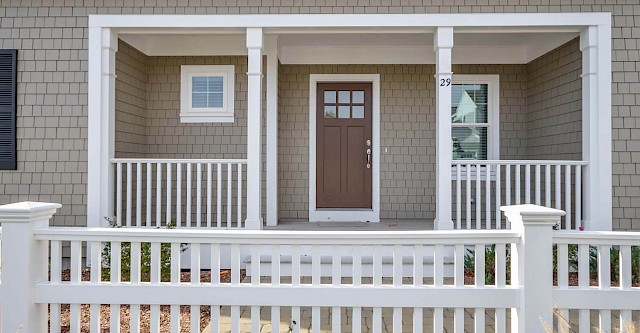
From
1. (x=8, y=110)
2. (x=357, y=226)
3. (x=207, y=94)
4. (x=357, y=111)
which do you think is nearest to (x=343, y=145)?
(x=357, y=111)

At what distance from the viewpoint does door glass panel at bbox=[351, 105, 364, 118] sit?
25.8ft

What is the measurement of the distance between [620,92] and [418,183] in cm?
288

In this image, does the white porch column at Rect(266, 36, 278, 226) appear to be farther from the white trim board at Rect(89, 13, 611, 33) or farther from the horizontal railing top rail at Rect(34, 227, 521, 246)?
the horizontal railing top rail at Rect(34, 227, 521, 246)

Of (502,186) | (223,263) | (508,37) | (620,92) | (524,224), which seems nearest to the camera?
(524,224)

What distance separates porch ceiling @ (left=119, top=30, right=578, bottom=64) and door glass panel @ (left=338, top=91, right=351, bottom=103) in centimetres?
47

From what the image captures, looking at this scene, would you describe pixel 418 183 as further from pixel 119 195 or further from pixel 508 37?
pixel 119 195

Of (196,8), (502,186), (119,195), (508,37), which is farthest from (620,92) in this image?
(119,195)

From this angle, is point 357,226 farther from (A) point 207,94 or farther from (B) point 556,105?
(B) point 556,105

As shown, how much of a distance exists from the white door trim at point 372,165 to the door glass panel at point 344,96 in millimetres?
192

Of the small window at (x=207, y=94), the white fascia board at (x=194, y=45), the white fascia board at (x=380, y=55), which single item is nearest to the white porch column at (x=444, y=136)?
the white fascia board at (x=380, y=55)

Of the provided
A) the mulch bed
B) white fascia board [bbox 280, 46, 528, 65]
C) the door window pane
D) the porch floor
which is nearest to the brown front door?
white fascia board [bbox 280, 46, 528, 65]

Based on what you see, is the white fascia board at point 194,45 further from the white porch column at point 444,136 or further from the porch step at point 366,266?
the porch step at point 366,266

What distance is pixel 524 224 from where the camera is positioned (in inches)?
100

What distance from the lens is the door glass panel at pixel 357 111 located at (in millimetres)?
7867
